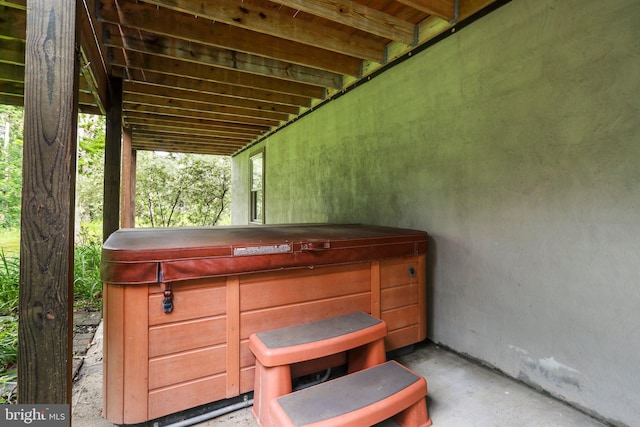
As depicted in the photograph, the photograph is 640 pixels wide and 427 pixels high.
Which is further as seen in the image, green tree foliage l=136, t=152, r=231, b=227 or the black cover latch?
green tree foliage l=136, t=152, r=231, b=227

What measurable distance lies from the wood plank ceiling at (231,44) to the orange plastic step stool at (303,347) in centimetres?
196

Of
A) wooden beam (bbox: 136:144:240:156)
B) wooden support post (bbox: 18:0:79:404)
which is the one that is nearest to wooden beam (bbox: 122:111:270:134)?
wooden beam (bbox: 136:144:240:156)

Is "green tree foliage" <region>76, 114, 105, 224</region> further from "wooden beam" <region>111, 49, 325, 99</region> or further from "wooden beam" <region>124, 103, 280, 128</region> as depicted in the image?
"wooden beam" <region>111, 49, 325, 99</region>

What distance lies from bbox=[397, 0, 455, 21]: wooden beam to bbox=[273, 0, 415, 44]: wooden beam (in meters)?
0.37

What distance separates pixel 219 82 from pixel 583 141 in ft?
11.6

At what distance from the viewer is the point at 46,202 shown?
1.05m

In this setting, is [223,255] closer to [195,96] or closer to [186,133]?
[195,96]

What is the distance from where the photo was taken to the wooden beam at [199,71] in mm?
3246

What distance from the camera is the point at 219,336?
1.76 meters

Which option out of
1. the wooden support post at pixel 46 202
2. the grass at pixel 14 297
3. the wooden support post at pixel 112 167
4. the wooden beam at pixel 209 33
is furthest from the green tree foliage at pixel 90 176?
the wooden support post at pixel 46 202

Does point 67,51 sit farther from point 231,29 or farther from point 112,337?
point 231,29

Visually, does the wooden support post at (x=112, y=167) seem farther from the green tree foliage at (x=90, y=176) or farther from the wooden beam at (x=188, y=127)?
the green tree foliage at (x=90, y=176)

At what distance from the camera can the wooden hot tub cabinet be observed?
1549mm

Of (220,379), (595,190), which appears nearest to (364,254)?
(220,379)
